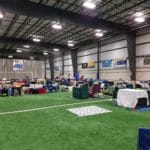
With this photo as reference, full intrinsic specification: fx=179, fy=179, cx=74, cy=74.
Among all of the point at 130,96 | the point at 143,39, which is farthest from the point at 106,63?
the point at 130,96

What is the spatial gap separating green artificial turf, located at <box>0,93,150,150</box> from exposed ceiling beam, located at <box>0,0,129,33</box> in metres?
6.56

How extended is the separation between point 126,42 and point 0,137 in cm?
1506

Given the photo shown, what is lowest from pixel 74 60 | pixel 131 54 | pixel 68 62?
pixel 131 54

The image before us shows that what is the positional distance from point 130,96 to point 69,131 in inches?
166

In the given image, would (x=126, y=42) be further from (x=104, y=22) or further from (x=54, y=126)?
(x=54, y=126)

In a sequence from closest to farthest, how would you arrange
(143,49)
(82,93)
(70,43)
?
1. (82,93)
2. (143,49)
3. (70,43)

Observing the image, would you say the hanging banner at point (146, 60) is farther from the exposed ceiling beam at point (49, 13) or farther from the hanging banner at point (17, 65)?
the hanging banner at point (17, 65)

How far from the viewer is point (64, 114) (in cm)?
691

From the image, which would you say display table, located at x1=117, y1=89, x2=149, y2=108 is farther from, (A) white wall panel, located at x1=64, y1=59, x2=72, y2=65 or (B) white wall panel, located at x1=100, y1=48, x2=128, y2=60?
(A) white wall panel, located at x1=64, y1=59, x2=72, y2=65

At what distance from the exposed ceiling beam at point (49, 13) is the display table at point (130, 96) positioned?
6.48m

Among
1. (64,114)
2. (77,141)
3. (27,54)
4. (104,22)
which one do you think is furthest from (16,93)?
(27,54)

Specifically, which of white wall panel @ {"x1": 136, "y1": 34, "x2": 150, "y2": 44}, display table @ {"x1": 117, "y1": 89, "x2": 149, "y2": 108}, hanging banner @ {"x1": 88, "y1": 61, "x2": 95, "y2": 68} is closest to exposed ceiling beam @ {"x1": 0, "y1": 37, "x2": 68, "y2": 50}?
hanging banner @ {"x1": 88, "y1": 61, "x2": 95, "y2": 68}

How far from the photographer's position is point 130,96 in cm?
810

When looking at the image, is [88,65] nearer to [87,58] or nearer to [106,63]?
[87,58]
